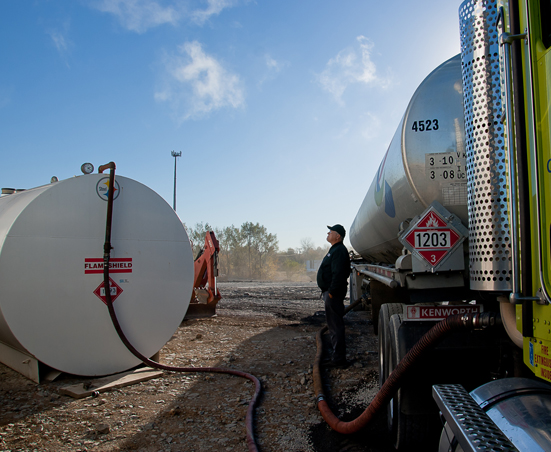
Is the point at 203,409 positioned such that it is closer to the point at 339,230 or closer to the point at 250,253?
the point at 339,230

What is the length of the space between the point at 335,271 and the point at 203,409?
8.23 feet

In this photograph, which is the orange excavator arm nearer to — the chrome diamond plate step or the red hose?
the red hose

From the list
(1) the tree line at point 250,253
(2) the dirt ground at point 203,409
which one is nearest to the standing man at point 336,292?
(2) the dirt ground at point 203,409

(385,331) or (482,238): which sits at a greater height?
(482,238)

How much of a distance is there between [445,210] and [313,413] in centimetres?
245

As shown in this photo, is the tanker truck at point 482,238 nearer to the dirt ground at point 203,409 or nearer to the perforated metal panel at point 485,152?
the perforated metal panel at point 485,152

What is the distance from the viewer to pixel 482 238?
2277 mm

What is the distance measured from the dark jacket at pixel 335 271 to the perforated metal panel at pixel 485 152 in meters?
3.38

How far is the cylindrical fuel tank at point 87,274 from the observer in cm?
480

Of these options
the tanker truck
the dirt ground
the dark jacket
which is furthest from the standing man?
the tanker truck

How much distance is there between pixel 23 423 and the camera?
396 cm

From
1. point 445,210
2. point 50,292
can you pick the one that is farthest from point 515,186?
point 50,292

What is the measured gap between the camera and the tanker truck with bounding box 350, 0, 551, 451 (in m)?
1.78

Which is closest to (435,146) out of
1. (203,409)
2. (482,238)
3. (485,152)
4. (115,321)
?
(485,152)
